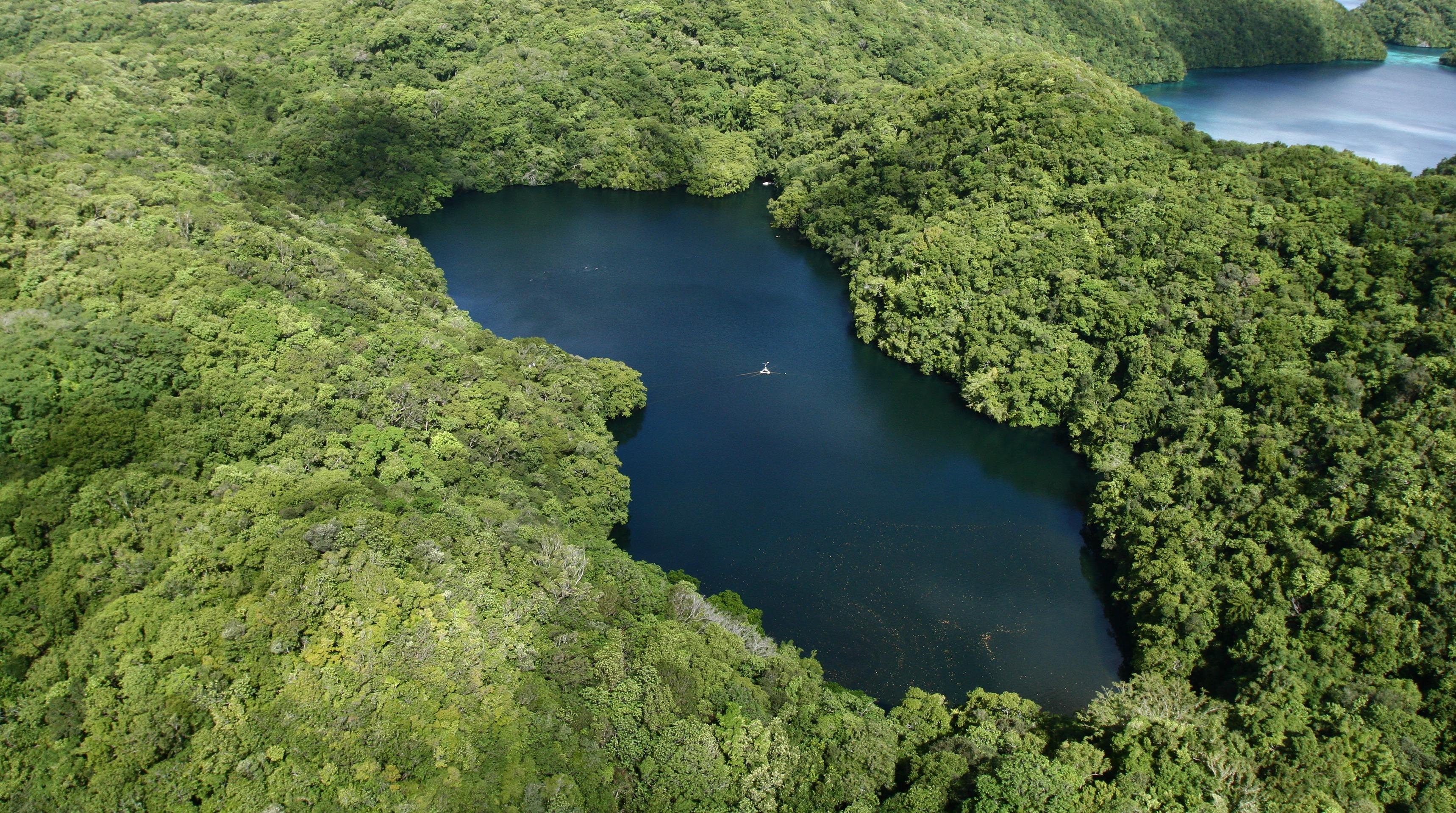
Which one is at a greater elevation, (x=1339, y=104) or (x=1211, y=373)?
(x=1339, y=104)

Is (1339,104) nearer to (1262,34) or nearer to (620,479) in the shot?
(1262,34)

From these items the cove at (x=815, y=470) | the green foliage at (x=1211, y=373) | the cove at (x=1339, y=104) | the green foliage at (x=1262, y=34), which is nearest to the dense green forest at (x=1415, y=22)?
the cove at (x=1339, y=104)

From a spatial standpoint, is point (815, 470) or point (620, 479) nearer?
point (620, 479)

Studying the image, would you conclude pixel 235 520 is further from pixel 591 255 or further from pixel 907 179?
pixel 907 179

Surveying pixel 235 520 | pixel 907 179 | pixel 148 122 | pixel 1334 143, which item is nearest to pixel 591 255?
pixel 907 179

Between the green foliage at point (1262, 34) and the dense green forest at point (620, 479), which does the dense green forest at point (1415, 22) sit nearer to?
the green foliage at point (1262, 34)

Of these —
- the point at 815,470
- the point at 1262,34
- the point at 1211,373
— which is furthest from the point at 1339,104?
the point at 815,470

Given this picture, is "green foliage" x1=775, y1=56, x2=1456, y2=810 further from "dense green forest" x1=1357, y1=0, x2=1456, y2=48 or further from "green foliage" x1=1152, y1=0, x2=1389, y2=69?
"dense green forest" x1=1357, y1=0, x2=1456, y2=48
